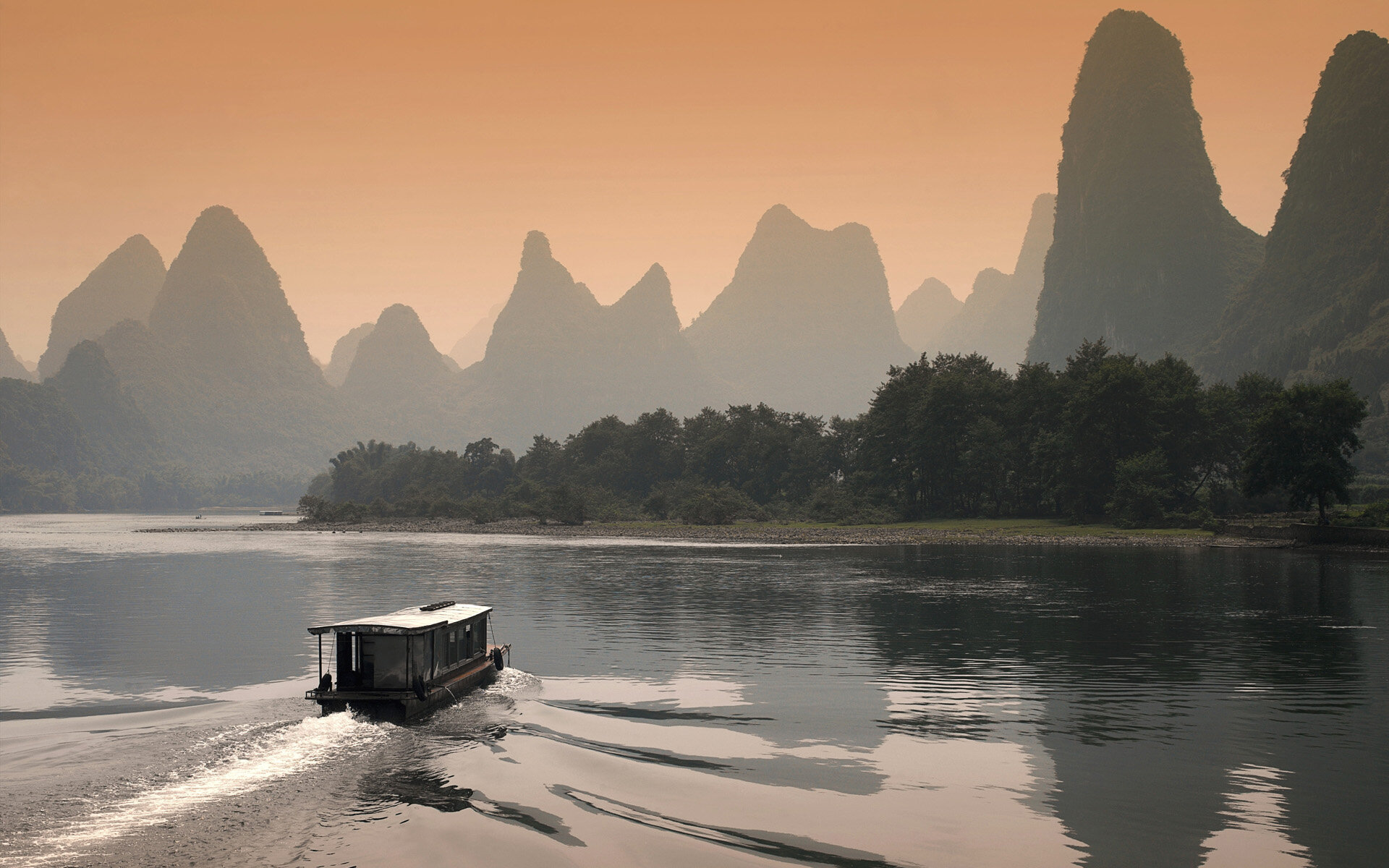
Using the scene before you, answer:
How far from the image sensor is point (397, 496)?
18875cm

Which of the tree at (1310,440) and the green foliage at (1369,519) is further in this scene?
the tree at (1310,440)

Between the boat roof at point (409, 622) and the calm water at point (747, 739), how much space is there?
2.05 m

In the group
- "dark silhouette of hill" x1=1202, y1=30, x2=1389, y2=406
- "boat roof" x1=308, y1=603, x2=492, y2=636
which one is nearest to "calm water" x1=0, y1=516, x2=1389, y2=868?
"boat roof" x1=308, y1=603, x2=492, y2=636

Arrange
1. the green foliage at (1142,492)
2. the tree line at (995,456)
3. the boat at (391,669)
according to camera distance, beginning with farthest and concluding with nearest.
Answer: the green foliage at (1142,492), the tree line at (995,456), the boat at (391,669)

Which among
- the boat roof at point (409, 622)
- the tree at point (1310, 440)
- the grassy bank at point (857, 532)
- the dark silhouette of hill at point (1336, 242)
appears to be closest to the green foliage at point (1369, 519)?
the tree at point (1310, 440)

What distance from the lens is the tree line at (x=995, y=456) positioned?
233 ft

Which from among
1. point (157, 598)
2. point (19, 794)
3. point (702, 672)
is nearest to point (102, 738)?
point (19, 794)

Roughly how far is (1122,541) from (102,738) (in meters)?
73.9

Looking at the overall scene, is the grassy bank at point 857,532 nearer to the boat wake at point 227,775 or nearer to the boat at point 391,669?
the boat at point 391,669

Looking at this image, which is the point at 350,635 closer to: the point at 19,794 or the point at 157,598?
the point at 19,794

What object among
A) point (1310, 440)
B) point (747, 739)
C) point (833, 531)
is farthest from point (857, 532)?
point (747, 739)

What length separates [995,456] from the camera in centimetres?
9969

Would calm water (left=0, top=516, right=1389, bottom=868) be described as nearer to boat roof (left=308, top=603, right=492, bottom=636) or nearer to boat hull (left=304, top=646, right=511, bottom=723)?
boat hull (left=304, top=646, right=511, bottom=723)

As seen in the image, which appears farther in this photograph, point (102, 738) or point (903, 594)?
point (903, 594)
